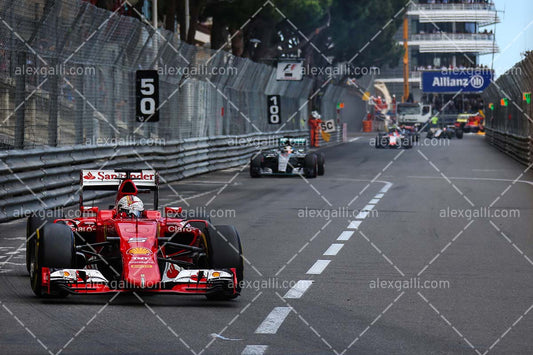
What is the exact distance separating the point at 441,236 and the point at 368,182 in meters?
12.9

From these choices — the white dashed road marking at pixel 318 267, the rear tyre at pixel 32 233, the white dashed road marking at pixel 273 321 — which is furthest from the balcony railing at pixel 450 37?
the white dashed road marking at pixel 273 321

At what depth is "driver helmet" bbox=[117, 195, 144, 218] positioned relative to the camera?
9.96 m

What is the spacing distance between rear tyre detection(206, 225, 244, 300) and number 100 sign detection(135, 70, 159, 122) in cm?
1588

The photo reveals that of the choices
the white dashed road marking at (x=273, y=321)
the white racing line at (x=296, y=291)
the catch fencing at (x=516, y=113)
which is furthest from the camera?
the catch fencing at (x=516, y=113)

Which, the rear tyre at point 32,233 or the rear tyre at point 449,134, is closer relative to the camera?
the rear tyre at point 32,233

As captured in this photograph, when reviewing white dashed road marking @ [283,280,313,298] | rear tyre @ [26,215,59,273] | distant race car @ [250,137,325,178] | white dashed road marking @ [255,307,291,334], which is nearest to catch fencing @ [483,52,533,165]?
distant race car @ [250,137,325,178]

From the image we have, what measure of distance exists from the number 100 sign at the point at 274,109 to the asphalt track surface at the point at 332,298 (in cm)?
2316

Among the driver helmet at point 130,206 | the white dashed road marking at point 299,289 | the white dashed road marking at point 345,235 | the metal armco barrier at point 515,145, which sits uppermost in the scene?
the driver helmet at point 130,206

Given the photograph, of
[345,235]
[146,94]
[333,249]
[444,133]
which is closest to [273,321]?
[333,249]

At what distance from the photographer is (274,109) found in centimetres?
4334

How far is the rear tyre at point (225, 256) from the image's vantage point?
9.08 metres

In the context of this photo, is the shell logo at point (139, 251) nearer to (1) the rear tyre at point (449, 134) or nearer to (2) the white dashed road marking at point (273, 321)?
(2) the white dashed road marking at point (273, 321)

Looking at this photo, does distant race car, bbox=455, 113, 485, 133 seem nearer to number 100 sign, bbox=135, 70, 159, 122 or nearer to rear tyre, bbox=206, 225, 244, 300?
number 100 sign, bbox=135, 70, 159, 122

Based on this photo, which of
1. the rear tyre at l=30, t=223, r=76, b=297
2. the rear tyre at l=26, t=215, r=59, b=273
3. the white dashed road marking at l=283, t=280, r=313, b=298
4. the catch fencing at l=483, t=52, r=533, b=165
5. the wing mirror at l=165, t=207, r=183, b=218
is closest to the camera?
the rear tyre at l=30, t=223, r=76, b=297
